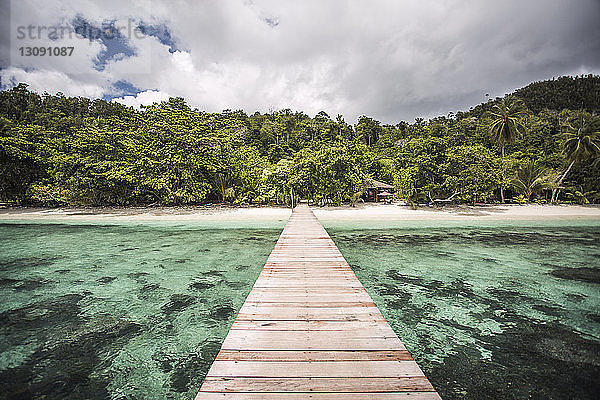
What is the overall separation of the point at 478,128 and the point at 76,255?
41.9 m

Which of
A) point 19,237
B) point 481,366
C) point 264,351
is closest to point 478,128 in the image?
point 481,366

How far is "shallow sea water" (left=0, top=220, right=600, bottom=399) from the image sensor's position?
337cm

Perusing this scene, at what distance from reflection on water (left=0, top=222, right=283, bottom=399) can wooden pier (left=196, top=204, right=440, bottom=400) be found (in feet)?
4.18

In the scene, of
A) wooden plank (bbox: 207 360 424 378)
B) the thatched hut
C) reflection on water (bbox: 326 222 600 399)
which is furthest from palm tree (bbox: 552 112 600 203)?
wooden plank (bbox: 207 360 424 378)

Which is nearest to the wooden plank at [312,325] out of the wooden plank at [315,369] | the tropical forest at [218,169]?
the wooden plank at [315,369]

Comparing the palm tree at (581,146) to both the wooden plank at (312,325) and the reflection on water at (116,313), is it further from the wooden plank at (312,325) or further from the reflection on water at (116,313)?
the wooden plank at (312,325)

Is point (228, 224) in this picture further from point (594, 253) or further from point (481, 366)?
point (594, 253)

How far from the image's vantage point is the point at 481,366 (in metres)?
3.58

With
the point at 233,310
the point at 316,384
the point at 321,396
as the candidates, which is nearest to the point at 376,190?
the point at 233,310

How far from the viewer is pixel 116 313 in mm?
5148

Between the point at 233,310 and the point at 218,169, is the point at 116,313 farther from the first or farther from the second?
the point at 218,169

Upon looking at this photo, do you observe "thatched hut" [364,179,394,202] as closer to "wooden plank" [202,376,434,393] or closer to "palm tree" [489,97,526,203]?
"palm tree" [489,97,526,203]

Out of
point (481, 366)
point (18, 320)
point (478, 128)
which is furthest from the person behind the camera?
point (478, 128)

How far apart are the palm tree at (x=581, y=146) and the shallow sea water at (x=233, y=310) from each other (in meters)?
16.6
